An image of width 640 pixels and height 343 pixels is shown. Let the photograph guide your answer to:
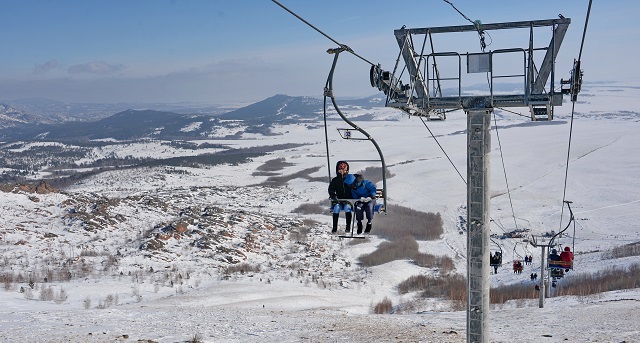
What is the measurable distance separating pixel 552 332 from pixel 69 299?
2630cm

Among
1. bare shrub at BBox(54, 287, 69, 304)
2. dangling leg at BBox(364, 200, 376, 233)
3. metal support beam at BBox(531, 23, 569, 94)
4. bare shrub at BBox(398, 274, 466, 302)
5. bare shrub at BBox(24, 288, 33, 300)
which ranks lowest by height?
bare shrub at BBox(398, 274, 466, 302)

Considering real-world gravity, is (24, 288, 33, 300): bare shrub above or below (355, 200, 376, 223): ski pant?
below

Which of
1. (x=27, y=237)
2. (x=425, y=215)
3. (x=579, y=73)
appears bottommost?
(x=425, y=215)

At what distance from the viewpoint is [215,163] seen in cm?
17175

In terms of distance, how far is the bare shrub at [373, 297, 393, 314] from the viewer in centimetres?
3459

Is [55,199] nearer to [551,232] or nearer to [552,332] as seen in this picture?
[552,332]

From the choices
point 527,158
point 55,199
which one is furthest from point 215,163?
point 55,199

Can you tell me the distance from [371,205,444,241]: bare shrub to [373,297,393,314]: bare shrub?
29846 millimetres

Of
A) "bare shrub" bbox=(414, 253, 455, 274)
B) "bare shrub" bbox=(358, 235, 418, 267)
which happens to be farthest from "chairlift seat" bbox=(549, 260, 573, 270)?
"bare shrub" bbox=(358, 235, 418, 267)

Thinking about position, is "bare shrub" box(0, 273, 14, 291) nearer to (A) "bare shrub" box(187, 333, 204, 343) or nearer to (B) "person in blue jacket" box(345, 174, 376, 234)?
(A) "bare shrub" box(187, 333, 204, 343)

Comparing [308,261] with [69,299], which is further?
[308,261]

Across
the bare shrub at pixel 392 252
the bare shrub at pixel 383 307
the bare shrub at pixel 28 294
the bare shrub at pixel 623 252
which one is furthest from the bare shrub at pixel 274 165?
the bare shrub at pixel 28 294

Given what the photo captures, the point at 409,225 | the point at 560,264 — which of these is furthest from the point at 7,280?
the point at 409,225

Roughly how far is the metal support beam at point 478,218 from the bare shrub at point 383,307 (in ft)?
78.0
